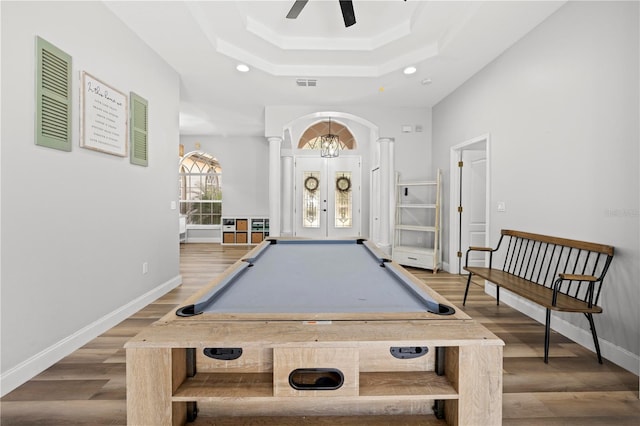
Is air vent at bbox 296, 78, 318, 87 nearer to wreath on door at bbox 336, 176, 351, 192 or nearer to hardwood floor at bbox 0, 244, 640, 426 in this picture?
hardwood floor at bbox 0, 244, 640, 426

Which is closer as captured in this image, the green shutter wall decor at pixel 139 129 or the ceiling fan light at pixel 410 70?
the green shutter wall decor at pixel 139 129

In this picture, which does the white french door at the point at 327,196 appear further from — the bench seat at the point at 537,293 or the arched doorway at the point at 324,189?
the bench seat at the point at 537,293

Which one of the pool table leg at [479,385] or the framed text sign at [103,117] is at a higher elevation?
the framed text sign at [103,117]

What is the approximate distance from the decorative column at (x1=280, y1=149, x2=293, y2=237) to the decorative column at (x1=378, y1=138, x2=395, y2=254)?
9.38 feet

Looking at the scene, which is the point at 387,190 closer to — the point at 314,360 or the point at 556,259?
the point at 556,259

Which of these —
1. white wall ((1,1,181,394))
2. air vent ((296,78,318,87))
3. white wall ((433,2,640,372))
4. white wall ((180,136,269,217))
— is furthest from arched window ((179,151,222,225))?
white wall ((433,2,640,372))

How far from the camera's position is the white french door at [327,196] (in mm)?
7605

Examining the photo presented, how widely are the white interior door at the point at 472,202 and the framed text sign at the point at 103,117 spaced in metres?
4.17

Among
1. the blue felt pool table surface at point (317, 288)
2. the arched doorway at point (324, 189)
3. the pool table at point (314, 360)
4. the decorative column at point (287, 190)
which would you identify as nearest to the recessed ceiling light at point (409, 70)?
the blue felt pool table surface at point (317, 288)

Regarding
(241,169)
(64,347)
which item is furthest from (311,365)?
(241,169)

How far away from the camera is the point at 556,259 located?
268 cm

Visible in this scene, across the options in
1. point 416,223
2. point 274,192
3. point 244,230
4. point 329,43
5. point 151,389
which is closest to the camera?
point 151,389

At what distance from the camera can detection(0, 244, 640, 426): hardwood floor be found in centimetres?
156

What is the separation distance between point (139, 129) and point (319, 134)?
512cm
